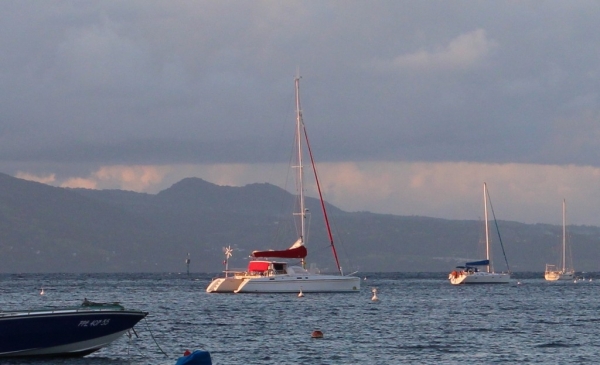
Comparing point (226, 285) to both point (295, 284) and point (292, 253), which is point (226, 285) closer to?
point (292, 253)

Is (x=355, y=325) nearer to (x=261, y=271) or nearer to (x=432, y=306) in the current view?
(x=432, y=306)

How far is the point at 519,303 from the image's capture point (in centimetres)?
10594

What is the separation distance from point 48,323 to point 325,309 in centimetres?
4203

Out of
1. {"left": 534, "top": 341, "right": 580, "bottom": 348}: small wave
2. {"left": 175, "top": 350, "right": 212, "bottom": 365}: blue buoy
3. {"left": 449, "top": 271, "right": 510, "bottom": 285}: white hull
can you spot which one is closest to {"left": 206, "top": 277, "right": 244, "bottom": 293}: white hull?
{"left": 449, "top": 271, "right": 510, "bottom": 285}: white hull

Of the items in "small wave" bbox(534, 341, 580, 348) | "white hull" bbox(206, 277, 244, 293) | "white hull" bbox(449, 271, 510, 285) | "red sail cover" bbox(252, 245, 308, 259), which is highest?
"red sail cover" bbox(252, 245, 308, 259)

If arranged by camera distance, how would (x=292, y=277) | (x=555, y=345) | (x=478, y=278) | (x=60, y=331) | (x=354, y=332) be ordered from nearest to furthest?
1. (x=60, y=331)
2. (x=555, y=345)
3. (x=354, y=332)
4. (x=292, y=277)
5. (x=478, y=278)

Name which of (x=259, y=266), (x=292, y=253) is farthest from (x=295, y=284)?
(x=259, y=266)

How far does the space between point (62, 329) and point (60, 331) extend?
→ 0.39 ft

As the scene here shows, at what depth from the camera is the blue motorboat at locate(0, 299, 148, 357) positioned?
48656mm

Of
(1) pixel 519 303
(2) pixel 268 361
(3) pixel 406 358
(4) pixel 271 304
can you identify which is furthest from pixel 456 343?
(1) pixel 519 303

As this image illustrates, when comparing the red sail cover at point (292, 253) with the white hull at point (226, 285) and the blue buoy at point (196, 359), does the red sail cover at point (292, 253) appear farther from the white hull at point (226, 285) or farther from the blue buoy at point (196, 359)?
the blue buoy at point (196, 359)

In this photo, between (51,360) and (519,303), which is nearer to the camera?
(51,360)

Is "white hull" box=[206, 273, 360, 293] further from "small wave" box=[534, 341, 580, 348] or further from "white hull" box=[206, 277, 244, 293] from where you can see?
"small wave" box=[534, 341, 580, 348]

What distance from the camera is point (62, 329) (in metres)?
49.5
